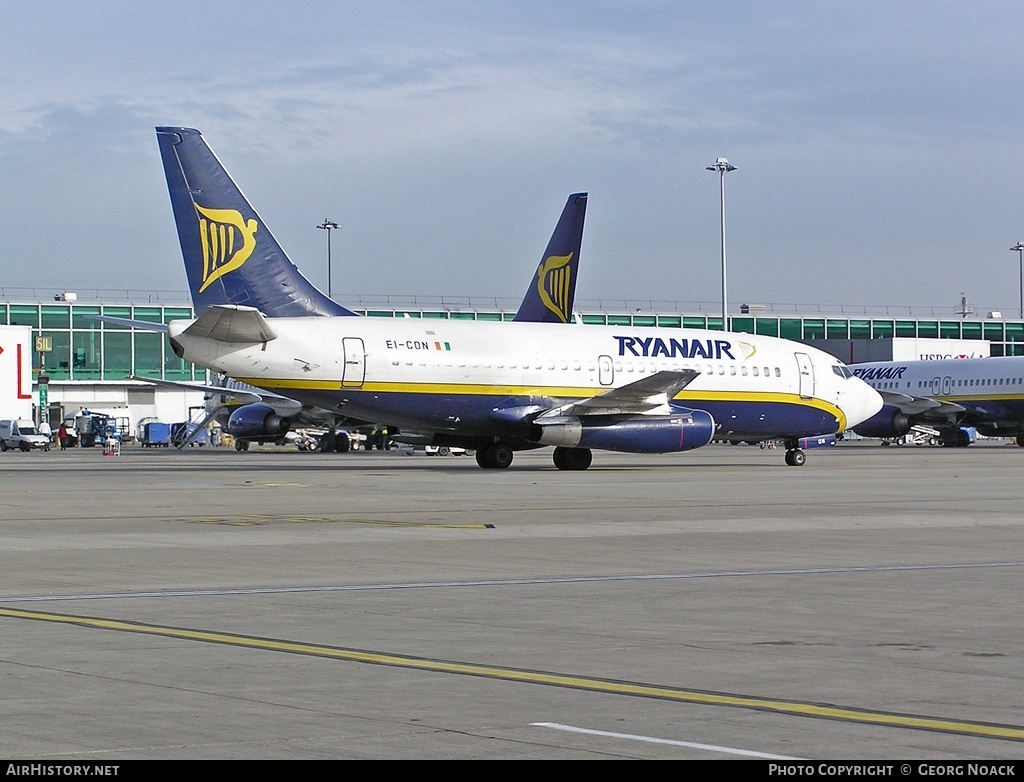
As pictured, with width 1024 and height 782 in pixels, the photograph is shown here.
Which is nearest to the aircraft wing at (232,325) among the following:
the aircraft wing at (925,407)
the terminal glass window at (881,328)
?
the aircraft wing at (925,407)

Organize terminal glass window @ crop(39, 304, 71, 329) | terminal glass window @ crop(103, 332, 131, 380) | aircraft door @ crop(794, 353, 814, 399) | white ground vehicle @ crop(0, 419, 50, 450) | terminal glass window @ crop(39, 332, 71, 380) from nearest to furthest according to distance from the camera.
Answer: aircraft door @ crop(794, 353, 814, 399)
white ground vehicle @ crop(0, 419, 50, 450)
terminal glass window @ crop(39, 332, 71, 380)
terminal glass window @ crop(39, 304, 71, 329)
terminal glass window @ crop(103, 332, 131, 380)

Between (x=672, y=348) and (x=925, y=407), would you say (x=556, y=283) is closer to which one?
(x=672, y=348)

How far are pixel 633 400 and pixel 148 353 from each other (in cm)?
7339

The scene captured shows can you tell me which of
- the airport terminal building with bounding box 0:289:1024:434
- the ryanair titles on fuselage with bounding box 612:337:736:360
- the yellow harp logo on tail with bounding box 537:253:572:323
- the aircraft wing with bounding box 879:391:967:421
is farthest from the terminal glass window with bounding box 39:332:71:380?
the ryanair titles on fuselage with bounding box 612:337:736:360

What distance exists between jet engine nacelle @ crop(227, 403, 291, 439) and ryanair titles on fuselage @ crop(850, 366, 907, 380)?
2998cm

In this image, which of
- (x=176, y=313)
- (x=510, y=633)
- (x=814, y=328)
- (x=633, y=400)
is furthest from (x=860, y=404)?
(x=814, y=328)

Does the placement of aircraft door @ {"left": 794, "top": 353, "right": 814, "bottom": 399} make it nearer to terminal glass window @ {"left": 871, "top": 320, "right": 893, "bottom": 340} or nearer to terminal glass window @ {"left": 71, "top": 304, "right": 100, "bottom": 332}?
terminal glass window @ {"left": 71, "top": 304, "right": 100, "bottom": 332}

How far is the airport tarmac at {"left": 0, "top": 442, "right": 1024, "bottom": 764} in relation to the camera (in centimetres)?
735

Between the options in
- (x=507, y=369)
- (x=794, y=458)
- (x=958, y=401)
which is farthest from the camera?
(x=958, y=401)

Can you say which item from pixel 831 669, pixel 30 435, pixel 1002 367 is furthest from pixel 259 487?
pixel 30 435

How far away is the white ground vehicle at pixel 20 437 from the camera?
275 feet

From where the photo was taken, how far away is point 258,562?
1645cm

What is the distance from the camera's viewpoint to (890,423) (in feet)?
244

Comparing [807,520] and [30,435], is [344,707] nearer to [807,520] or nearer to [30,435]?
[807,520]
